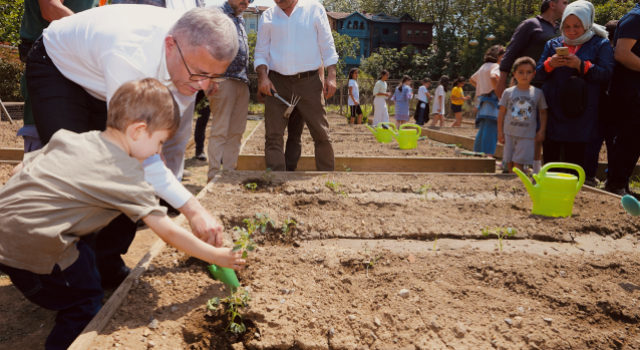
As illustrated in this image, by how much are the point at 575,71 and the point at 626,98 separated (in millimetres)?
489

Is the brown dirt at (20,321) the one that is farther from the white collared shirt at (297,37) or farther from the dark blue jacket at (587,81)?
the dark blue jacket at (587,81)

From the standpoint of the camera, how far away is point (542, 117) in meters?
4.45

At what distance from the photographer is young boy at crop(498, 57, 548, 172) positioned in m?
4.49

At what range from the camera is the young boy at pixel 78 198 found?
4.91ft

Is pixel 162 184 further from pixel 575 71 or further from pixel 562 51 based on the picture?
pixel 575 71

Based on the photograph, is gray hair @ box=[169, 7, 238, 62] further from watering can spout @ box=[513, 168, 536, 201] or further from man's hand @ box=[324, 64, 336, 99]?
man's hand @ box=[324, 64, 336, 99]

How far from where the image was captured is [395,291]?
2.02m

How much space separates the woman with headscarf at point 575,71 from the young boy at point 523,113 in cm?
17

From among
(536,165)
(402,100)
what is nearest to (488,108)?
(536,165)

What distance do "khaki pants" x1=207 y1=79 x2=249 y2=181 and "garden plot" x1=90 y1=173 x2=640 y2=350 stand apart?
134cm

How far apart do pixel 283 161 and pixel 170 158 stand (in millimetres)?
1629

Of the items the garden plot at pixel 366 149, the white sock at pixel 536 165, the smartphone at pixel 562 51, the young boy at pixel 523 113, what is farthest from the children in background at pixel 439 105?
the smartphone at pixel 562 51

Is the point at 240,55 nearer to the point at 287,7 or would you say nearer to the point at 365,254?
the point at 287,7

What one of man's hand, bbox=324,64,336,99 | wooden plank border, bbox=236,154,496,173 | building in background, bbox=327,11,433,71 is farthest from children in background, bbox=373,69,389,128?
building in background, bbox=327,11,433,71
